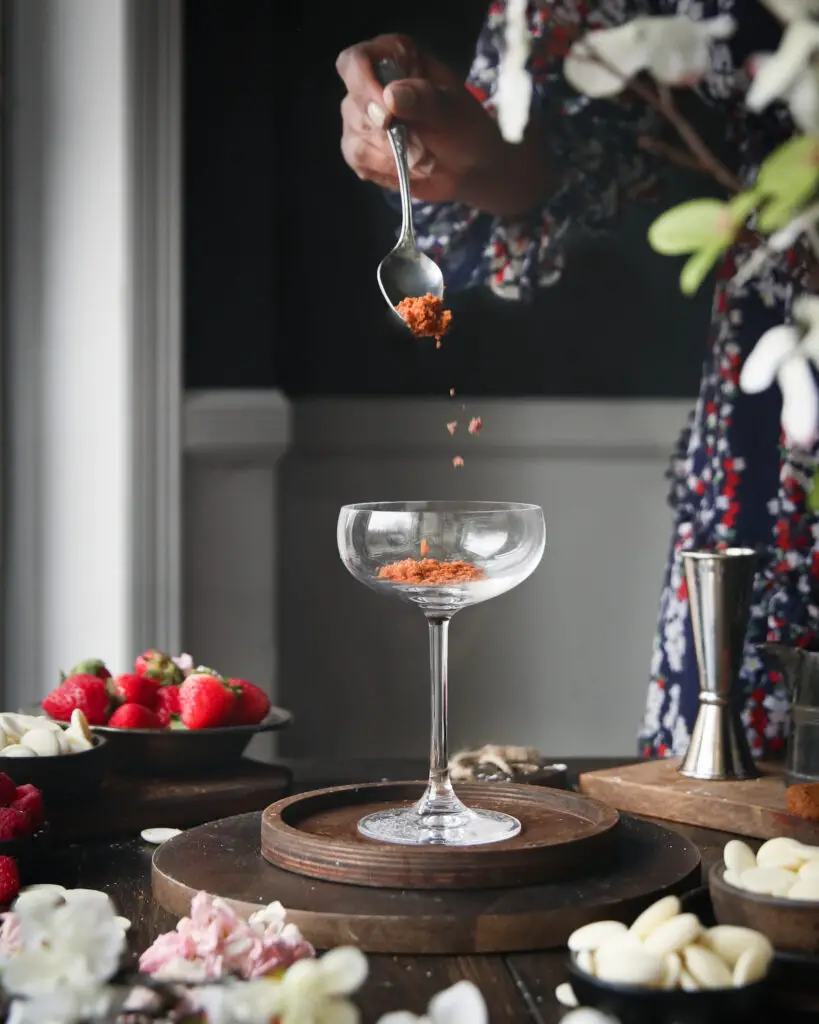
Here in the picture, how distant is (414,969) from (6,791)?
1.32 feet

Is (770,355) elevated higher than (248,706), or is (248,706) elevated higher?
(770,355)

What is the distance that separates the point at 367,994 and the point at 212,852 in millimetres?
297

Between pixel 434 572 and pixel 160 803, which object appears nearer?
pixel 434 572

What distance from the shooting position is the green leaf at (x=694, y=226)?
52 cm

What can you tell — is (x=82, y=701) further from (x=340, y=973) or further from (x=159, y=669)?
(x=340, y=973)

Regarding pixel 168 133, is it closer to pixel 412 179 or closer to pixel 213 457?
pixel 213 457

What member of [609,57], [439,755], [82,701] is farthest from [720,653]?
[609,57]

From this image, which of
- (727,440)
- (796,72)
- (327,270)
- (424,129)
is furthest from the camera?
(327,270)

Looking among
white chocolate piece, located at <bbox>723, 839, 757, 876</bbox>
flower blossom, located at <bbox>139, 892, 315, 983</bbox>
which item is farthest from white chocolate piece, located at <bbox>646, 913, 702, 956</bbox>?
flower blossom, located at <bbox>139, 892, 315, 983</bbox>

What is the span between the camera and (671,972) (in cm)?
72

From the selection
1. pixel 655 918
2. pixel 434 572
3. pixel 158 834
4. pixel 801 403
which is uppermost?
pixel 801 403

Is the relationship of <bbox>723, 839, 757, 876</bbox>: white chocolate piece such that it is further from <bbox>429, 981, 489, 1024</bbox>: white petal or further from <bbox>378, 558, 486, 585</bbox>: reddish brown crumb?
<bbox>378, 558, 486, 585</bbox>: reddish brown crumb

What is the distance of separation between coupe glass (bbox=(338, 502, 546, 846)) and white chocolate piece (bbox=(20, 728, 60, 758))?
0.96ft

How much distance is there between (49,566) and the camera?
→ 233 centimetres
